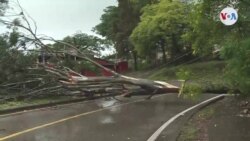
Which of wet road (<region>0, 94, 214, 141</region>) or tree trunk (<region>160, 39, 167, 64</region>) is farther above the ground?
tree trunk (<region>160, 39, 167, 64</region>)

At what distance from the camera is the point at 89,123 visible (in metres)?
14.3

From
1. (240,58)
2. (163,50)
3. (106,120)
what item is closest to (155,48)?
(163,50)

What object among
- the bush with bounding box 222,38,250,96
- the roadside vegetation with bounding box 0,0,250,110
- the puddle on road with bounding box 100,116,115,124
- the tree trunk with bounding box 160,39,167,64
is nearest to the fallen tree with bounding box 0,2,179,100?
the roadside vegetation with bounding box 0,0,250,110

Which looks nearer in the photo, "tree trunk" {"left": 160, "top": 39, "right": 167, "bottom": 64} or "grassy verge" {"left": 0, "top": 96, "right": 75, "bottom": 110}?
"grassy verge" {"left": 0, "top": 96, "right": 75, "bottom": 110}

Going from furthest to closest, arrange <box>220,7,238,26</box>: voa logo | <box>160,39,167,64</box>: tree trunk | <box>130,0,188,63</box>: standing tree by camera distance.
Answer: <box>160,39,167,64</box>: tree trunk
<box>130,0,188,63</box>: standing tree
<box>220,7,238,26</box>: voa logo

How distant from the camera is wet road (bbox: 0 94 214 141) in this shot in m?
11.5

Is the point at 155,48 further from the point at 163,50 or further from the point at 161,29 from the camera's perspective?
the point at 161,29

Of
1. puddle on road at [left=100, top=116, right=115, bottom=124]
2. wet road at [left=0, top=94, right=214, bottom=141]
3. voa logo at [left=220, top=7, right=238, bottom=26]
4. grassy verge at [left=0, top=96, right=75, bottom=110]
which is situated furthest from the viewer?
grassy verge at [left=0, top=96, right=75, bottom=110]

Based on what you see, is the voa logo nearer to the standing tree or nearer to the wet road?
the wet road

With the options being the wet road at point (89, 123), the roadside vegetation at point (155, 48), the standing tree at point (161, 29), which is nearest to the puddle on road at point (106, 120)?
the wet road at point (89, 123)


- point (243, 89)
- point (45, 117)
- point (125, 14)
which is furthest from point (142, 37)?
point (243, 89)

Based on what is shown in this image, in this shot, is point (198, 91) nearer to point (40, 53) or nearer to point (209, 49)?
point (209, 49)

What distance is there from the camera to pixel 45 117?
632 inches

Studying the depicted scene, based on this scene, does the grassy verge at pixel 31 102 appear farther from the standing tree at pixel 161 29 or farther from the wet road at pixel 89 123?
the standing tree at pixel 161 29
